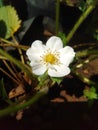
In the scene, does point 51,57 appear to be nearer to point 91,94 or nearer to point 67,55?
point 67,55

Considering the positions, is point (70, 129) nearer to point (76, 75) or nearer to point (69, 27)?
point (76, 75)

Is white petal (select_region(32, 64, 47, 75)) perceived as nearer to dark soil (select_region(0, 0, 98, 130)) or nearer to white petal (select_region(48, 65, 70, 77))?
white petal (select_region(48, 65, 70, 77))

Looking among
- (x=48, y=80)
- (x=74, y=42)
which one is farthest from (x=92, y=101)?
(x=74, y=42)

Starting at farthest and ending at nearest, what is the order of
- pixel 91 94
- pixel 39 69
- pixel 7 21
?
pixel 7 21, pixel 91 94, pixel 39 69

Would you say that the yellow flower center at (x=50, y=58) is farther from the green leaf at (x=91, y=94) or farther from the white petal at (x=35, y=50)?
the green leaf at (x=91, y=94)

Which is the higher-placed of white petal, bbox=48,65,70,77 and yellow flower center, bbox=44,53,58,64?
yellow flower center, bbox=44,53,58,64

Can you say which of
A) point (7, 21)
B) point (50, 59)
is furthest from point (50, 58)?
point (7, 21)

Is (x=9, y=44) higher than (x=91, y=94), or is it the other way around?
(x=9, y=44)

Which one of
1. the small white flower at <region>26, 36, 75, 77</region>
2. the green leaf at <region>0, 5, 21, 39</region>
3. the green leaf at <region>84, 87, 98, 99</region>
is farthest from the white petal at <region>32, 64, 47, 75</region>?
the green leaf at <region>0, 5, 21, 39</region>

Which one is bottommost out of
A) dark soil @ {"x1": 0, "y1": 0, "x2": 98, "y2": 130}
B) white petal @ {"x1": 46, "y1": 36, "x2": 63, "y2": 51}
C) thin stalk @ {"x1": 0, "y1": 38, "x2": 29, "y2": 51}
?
dark soil @ {"x1": 0, "y1": 0, "x2": 98, "y2": 130}
